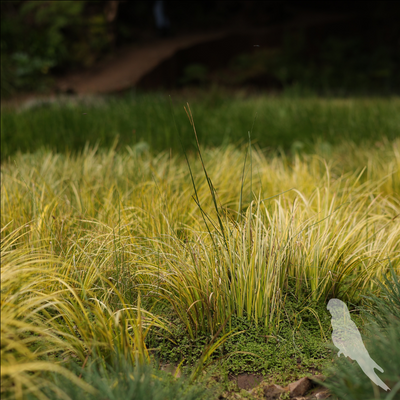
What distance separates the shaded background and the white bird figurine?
7708 millimetres

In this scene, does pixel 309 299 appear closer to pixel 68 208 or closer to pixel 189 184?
pixel 189 184

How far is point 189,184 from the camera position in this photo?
2814 millimetres

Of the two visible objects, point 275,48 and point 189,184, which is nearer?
point 189,184

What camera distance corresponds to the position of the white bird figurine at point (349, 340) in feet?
3.95

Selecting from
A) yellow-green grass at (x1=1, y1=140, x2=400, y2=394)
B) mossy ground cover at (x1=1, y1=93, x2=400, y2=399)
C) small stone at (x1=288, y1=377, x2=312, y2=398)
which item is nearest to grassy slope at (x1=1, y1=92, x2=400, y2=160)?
yellow-green grass at (x1=1, y1=140, x2=400, y2=394)

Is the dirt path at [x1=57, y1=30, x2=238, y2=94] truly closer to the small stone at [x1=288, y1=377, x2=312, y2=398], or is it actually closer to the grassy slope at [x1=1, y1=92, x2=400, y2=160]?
the grassy slope at [x1=1, y1=92, x2=400, y2=160]

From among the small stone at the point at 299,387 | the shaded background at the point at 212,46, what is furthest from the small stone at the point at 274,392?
the shaded background at the point at 212,46

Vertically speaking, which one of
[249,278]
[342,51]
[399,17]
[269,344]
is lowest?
[269,344]

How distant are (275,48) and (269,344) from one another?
11.2 metres

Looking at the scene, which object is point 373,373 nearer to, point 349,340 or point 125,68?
point 349,340

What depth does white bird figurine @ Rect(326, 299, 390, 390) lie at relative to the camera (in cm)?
120

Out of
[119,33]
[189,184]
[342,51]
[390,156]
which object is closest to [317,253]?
[189,184]

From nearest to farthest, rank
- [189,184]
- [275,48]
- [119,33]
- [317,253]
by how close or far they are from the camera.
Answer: [317,253], [189,184], [119,33], [275,48]

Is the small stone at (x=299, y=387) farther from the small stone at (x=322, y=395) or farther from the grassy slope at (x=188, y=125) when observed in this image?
the grassy slope at (x=188, y=125)
